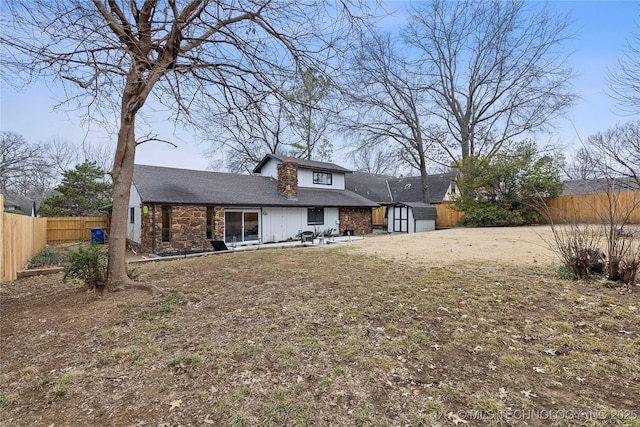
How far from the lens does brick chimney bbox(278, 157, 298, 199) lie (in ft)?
56.6

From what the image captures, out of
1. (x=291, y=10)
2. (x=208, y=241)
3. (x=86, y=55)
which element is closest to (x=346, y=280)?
(x=291, y=10)

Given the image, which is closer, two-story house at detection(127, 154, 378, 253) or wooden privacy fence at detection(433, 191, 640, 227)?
wooden privacy fence at detection(433, 191, 640, 227)

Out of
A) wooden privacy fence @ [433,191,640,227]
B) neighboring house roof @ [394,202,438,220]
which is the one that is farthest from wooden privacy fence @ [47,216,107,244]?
wooden privacy fence @ [433,191,640,227]

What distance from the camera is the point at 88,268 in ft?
16.8

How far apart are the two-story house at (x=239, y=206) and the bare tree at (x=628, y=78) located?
41.5ft

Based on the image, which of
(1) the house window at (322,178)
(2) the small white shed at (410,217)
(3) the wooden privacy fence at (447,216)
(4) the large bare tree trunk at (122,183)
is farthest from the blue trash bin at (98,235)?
(3) the wooden privacy fence at (447,216)

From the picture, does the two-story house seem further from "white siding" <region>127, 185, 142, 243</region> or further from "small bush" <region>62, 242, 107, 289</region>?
"small bush" <region>62, 242, 107, 289</region>

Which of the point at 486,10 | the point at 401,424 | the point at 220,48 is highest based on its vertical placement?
the point at 486,10

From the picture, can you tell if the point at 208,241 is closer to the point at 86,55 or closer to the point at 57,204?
the point at 86,55

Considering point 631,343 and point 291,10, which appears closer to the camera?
point 631,343

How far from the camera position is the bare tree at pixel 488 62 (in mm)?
20234

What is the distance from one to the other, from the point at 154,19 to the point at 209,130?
6.91ft

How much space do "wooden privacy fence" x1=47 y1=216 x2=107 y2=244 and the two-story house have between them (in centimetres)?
447

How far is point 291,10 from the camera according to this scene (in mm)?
4895
